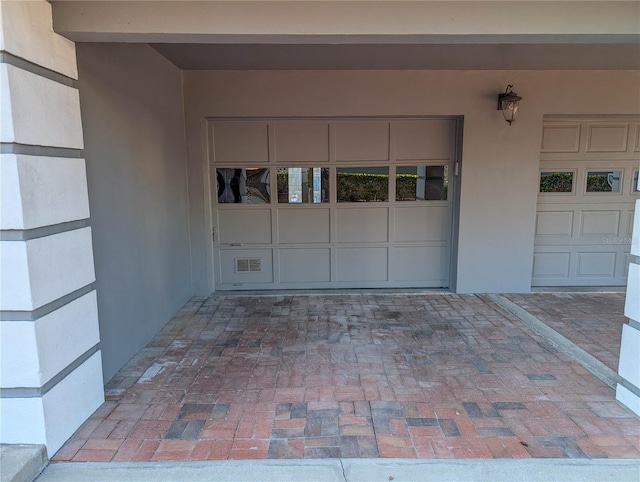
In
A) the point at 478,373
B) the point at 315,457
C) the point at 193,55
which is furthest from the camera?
the point at 193,55

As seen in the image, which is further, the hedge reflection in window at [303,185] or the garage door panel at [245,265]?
the garage door panel at [245,265]

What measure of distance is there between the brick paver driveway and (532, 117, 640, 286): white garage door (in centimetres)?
193

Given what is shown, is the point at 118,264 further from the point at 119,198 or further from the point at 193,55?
the point at 193,55

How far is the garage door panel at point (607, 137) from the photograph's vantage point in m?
5.13

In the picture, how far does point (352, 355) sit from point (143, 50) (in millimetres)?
3254

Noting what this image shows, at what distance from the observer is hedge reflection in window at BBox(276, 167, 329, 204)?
204 inches

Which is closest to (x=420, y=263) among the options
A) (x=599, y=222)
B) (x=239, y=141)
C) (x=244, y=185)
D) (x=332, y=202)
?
(x=332, y=202)

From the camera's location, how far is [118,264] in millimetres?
3156

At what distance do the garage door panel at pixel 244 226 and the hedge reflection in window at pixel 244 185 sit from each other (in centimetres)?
15

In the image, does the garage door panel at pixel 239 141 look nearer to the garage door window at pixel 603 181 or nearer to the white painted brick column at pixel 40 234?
the white painted brick column at pixel 40 234

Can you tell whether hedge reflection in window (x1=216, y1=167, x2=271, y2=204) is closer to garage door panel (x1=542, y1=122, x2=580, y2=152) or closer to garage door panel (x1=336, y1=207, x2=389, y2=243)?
garage door panel (x1=336, y1=207, x2=389, y2=243)

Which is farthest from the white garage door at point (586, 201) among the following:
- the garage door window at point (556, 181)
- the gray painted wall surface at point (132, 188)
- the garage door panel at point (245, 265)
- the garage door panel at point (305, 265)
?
the gray painted wall surface at point (132, 188)

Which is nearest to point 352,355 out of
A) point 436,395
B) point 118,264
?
point 436,395

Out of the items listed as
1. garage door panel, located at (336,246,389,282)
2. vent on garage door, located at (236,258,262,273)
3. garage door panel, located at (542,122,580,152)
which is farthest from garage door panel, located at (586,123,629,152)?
vent on garage door, located at (236,258,262,273)
